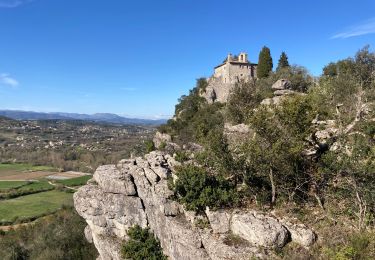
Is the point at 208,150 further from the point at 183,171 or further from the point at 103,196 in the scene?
the point at 103,196

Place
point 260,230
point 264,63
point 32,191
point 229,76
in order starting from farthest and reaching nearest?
point 32,191
point 229,76
point 264,63
point 260,230

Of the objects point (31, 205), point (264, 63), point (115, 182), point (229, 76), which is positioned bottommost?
point (31, 205)

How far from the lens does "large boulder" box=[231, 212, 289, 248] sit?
18.1m

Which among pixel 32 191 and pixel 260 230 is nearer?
pixel 260 230

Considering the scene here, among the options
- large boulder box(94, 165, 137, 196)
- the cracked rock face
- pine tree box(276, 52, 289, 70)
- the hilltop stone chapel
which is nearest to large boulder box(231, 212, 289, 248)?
the cracked rock face

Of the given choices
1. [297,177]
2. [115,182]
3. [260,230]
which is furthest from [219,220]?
[115,182]

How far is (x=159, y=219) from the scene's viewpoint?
24.0 m

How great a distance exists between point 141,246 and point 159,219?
8.13 ft

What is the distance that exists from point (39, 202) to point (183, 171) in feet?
280

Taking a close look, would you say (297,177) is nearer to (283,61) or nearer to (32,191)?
(283,61)

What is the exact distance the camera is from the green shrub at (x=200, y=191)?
69.2 feet

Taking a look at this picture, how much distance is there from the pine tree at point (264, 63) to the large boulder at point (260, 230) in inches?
2221

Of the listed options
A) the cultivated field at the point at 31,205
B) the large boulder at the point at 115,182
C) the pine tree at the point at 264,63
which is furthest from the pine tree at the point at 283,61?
the cultivated field at the point at 31,205

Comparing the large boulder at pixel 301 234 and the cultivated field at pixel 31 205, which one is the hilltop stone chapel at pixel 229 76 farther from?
the large boulder at pixel 301 234
